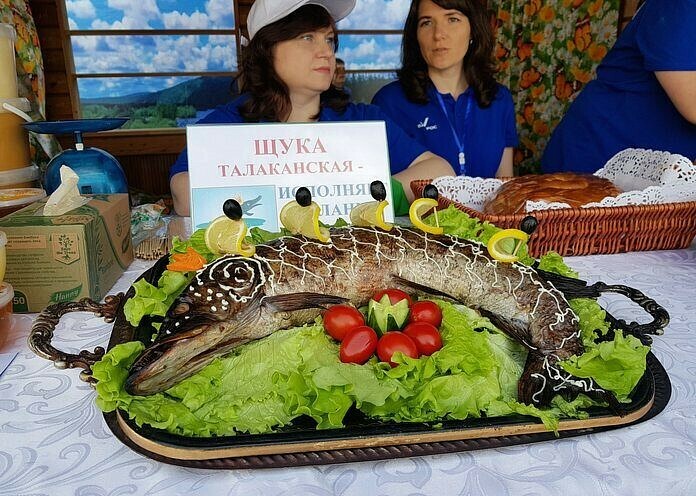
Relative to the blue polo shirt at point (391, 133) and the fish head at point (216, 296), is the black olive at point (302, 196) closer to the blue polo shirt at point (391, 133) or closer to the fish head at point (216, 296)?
the fish head at point (216, 296)

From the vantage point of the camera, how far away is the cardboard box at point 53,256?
0.97 metres

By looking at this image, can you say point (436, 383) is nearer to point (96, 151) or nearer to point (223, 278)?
point (223, 278)

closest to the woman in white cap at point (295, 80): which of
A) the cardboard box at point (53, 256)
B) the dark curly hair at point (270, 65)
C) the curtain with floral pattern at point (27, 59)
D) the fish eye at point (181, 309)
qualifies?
the dark curly hair at point (270, 65)

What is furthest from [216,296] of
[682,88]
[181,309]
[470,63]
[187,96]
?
[187,96]

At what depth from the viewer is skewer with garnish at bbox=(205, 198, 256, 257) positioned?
0.81 metres

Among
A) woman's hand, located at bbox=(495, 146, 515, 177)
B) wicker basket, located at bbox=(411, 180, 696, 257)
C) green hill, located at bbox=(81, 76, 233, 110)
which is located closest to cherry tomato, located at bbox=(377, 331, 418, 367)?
wicker basket, located at bbox=(411, 180, 696, 257)

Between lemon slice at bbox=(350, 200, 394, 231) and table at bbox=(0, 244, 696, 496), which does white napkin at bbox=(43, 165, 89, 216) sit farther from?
lemon slice at bbox=(350, 200, 394, 231)

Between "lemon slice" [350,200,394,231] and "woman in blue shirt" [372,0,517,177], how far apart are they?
1.46 m

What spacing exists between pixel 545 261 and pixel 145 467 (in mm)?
832

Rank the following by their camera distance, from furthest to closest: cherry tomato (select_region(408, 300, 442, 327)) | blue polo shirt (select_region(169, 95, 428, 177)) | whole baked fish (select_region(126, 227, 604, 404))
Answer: blue polo shirt (select_region(169, 95, 428, 177))
cherry tomato (select_region(408, 300, 442, 327))
whole baked fish (select_region(126, 227, 604, 404))

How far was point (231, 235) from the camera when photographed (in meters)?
0.82

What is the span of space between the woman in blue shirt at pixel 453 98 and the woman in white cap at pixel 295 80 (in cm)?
40

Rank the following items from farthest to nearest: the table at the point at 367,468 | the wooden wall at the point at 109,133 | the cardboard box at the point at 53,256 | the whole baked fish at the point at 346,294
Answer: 1. the wooden wall at the point at 109,133
2. the cardboard box at the point at 53,256
3. the whole baked fish at the point at 346,294
4. the table at the point at 367,468

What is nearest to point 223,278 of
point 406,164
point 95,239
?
point 95,239
